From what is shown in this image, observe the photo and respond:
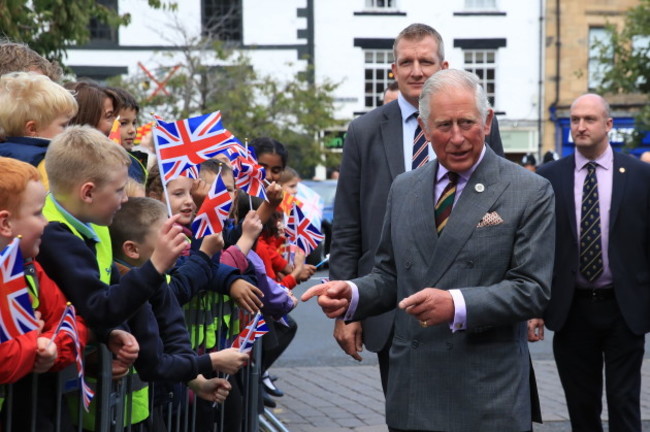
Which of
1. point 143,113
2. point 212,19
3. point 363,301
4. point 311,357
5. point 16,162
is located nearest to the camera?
point 16,162

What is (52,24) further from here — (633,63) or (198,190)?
(633,63)

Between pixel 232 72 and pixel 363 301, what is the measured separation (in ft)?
90.4

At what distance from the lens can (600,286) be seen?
6.55 m

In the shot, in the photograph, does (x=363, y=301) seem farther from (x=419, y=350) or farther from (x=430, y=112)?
(x=430, y=112)

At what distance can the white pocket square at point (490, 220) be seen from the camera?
4012 millimetres

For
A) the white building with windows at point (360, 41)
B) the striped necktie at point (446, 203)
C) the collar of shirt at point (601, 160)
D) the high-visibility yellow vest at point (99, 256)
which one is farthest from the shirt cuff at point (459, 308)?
the white building with windows at point (360, 41)

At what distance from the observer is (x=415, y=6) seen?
36406mm

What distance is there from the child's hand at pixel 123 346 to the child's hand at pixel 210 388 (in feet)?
2.97

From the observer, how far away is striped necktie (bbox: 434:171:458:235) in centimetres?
417

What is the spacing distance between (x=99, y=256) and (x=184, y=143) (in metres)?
1.57

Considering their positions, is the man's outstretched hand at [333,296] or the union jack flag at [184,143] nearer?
the man's outstretched hand at [333,296]

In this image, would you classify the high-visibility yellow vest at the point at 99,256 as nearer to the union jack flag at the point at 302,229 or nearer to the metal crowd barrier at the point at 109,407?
the metal crowd barrier at the point at 109,407

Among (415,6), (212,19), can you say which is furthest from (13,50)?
(415,6)

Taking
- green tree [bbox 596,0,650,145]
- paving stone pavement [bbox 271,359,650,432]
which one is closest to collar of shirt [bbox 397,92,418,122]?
paving stone pavement [bbox 271,359,650,432]
